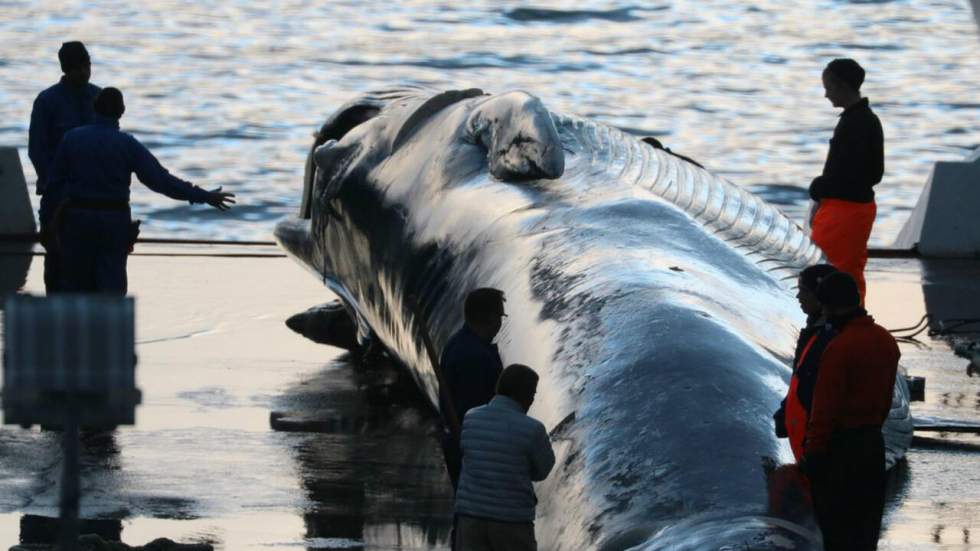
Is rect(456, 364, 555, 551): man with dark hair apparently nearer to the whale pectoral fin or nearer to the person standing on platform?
the whale pectoral fin

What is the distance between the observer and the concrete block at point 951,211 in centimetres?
1573

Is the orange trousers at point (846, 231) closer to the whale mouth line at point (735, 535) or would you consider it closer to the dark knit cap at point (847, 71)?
the dark knit cap at point (847, 71)

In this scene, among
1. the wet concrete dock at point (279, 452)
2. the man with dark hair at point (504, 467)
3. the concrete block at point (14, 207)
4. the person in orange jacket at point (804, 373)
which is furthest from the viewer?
the concrete block at point (14, 207)

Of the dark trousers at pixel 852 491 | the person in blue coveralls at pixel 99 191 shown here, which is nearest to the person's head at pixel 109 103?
the person in blue coveralls at pixel 99 191

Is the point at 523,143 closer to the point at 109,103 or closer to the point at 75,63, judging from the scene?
the point at 109,103

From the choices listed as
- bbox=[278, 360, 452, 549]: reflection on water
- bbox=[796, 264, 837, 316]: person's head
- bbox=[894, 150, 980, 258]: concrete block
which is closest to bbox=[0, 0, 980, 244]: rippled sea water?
bbox=[894, 150, 980, 258]: concrete block

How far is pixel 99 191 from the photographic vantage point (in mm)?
10953

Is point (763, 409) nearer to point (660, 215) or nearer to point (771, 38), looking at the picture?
point (660, 215)

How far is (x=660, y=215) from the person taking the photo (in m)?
9.13

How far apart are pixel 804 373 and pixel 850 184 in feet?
12.9

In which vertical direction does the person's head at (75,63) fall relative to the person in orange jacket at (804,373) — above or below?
Answer: below

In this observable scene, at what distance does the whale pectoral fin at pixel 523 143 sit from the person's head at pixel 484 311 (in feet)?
9.02

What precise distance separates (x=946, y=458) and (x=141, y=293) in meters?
6.45

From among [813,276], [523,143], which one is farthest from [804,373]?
[523,143]
